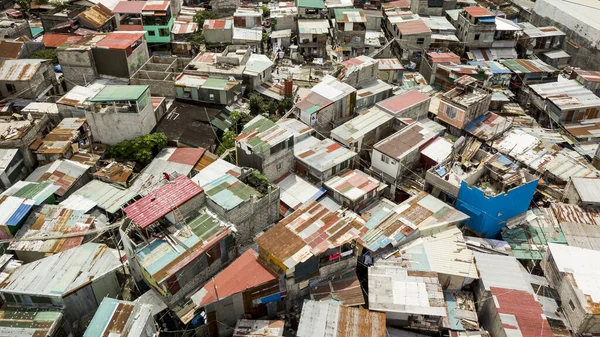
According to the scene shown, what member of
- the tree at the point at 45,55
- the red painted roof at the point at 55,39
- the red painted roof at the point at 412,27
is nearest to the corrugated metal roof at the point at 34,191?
the tree at the point at 45,55

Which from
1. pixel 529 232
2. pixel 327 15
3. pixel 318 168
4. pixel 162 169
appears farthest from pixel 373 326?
pixel 327 15

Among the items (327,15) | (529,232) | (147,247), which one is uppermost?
(327,15)

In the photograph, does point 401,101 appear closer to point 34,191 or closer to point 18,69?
point 34,191

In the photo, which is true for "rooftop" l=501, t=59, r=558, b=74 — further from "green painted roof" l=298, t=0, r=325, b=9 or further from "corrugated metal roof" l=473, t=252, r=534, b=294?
"corrugated metal roof" l=473, t=252, r=534, b=294

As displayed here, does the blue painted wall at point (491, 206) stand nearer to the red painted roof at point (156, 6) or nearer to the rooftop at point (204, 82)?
the rooftop at point (204, 82)

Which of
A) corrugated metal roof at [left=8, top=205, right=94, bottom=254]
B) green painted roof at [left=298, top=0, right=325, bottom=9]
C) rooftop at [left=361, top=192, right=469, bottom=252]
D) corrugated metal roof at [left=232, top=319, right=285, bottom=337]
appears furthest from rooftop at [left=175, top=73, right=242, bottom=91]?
corrugated metal roof at [left=232, top=319, right=285, bottom=337]

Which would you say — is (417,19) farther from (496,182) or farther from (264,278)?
(264,278)

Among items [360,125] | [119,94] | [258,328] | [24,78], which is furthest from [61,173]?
[360,125]
